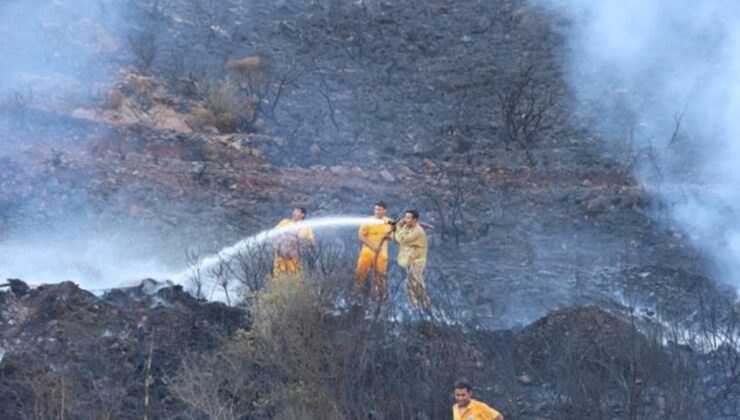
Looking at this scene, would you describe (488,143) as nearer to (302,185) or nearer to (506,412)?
(302,185)

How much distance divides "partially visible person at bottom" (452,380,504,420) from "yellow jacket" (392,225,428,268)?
12.9ft

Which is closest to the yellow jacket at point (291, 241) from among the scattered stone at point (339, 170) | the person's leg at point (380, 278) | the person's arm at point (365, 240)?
the person's arm at point (365, 240)

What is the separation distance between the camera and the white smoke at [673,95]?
626 inches

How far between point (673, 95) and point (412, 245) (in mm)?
10179

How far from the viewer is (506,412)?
9234mm

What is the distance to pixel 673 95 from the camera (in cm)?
2044

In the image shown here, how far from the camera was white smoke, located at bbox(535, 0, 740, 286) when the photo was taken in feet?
52.1

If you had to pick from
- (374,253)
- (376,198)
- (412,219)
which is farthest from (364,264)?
(376,198)

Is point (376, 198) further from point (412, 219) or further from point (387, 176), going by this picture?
point (412, 219)

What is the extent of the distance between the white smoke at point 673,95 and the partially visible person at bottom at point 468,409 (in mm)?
6863

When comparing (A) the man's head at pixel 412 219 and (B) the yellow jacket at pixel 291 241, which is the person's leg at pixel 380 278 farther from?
(B) the yellow jacket at pixel 291 241

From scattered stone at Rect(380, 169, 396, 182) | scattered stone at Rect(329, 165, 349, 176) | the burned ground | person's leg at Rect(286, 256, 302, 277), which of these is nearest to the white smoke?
the burned ground

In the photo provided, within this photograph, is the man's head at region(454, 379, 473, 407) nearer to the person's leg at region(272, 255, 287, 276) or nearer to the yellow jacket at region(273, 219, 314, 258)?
the person's leg at region(272, 255, 287, 276)

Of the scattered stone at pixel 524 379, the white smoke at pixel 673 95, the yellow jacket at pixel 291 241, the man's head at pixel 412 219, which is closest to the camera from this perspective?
the scattered stone at pixel 524 379
